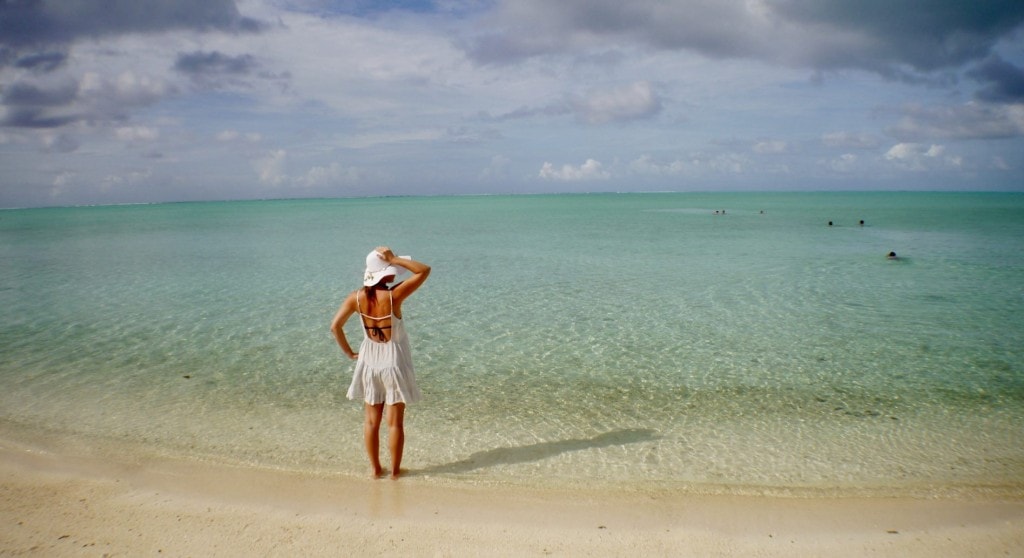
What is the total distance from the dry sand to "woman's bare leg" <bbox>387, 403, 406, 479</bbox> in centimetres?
Result: 17

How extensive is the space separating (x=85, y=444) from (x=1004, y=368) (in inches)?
492

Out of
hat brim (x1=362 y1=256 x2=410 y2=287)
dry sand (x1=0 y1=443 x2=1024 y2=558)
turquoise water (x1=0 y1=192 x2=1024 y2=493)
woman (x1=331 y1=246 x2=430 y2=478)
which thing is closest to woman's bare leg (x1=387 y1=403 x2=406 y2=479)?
woman (x1=331 y1=246 x2=430 y2=478)

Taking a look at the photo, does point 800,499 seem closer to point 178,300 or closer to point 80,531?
point 80,531

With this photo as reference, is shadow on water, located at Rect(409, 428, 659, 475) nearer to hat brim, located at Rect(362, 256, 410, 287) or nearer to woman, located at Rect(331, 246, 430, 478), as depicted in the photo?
woman, located at Rect(331, 246, 430, 478)

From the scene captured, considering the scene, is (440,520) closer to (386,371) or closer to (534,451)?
(386,371)

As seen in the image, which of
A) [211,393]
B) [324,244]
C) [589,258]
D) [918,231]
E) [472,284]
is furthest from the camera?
[918,231]

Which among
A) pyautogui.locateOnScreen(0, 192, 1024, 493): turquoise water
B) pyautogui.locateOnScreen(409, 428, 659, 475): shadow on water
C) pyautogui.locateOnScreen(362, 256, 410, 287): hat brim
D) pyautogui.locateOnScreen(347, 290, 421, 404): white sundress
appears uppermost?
pyautogui.locateOnScreen(362, 256, 410, 287): hat brim

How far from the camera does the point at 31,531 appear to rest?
447cm

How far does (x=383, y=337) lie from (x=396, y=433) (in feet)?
3.21

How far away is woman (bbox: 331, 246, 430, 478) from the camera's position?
4.79m

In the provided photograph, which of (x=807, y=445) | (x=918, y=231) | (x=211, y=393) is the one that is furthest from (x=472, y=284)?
(x=918, y=231)

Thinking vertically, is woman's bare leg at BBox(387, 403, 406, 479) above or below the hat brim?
below

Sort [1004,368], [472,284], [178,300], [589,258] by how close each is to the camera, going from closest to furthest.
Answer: [1004,368], [178,300], [472,284], [589,258]

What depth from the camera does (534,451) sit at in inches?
242
